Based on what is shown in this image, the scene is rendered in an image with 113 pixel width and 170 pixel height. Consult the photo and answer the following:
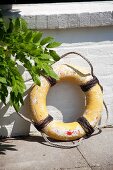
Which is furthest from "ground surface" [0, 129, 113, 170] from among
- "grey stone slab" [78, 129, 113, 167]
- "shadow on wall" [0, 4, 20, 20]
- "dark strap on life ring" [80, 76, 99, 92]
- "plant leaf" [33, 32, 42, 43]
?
"shadow on wall" [0, 4, 20, 20]

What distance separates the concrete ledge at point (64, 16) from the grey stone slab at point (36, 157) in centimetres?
135

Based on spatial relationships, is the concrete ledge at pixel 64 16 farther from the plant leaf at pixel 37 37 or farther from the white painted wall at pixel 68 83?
the plant leaf at pixel 37 37

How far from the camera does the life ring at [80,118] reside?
4.75 meters

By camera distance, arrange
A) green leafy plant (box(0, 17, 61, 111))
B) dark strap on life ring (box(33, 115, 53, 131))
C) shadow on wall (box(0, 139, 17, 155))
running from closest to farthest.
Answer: green leafy plant (box(0, 17, 61, 111))
shadow on wall (box(0, 139, 17, 155))
dark strap on life ring (box(33, 115, 53, 131))

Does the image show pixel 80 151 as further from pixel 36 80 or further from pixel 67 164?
pixel 36 80

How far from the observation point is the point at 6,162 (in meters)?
4.37

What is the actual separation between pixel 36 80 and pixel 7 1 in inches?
74.8

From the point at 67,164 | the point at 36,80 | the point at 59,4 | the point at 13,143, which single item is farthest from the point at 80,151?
the point at 59,4

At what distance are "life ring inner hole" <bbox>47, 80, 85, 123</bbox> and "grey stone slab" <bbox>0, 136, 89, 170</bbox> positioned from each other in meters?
0.45

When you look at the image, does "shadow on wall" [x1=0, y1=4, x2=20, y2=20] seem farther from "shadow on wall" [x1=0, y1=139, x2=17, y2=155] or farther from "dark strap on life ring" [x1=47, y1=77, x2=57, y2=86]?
"shadow on wall" [x1=0, y1=139, x2=17, y2=155]

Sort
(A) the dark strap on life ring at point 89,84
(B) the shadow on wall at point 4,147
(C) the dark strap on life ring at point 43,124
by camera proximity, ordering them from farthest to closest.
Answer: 1. (A) the dark strap on life ring at point 89,84
2. (C) the dark strap on life ring at point 43,124
3. (B) the shadow on wall at point 4,147

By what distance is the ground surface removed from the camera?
4312 millimetres

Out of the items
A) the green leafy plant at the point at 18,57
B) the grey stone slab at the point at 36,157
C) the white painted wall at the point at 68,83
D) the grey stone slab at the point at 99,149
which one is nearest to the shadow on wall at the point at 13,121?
the white painted wall at the point at 68,83

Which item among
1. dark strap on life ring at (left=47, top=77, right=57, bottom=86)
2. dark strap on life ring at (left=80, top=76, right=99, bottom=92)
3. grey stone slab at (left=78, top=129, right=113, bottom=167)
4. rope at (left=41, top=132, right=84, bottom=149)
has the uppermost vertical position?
dark strap on life ring at (left=47, top=77, right=57, bottom=86)
